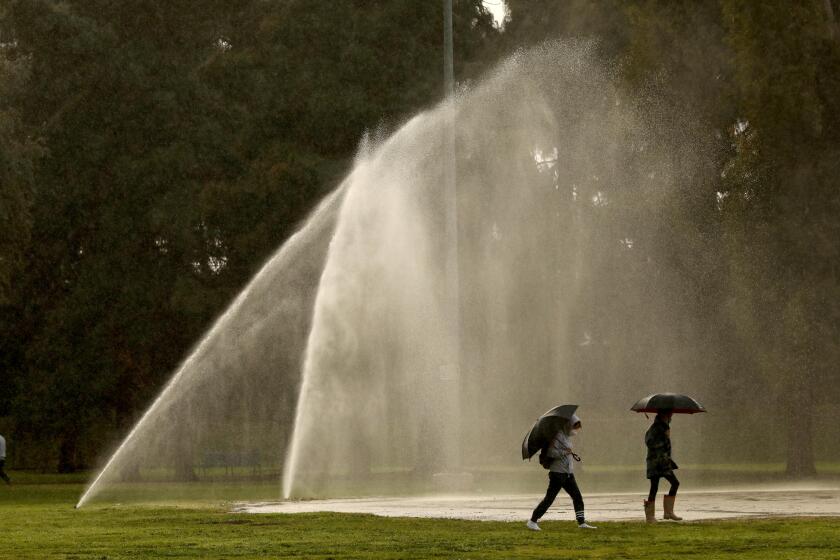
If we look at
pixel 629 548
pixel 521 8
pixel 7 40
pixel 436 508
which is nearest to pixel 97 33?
pixel 7 40

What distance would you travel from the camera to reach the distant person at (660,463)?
1997cm

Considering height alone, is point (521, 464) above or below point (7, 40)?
below

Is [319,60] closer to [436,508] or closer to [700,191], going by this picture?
[700,191]

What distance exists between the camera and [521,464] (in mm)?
54438

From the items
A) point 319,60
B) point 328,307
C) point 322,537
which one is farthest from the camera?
point 319,60

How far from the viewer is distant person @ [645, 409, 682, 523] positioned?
786 inches

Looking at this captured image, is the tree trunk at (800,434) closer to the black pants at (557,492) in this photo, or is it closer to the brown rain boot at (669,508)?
the brown rain boot at (669,508)

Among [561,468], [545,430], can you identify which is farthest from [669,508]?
[545,430]

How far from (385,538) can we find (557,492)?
229cm

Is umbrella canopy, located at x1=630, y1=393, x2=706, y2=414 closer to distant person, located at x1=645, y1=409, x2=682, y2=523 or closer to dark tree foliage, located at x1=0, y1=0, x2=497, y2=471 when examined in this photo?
distant person, located at x1=645, y1=409, x2=682, y2=523

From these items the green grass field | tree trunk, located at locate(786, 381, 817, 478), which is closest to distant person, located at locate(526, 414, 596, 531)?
the green grass field

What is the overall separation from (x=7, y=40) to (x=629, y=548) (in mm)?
34350

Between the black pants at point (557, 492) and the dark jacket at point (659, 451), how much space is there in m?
1.40

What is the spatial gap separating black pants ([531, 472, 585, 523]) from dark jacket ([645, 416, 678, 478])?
1.40 metres
